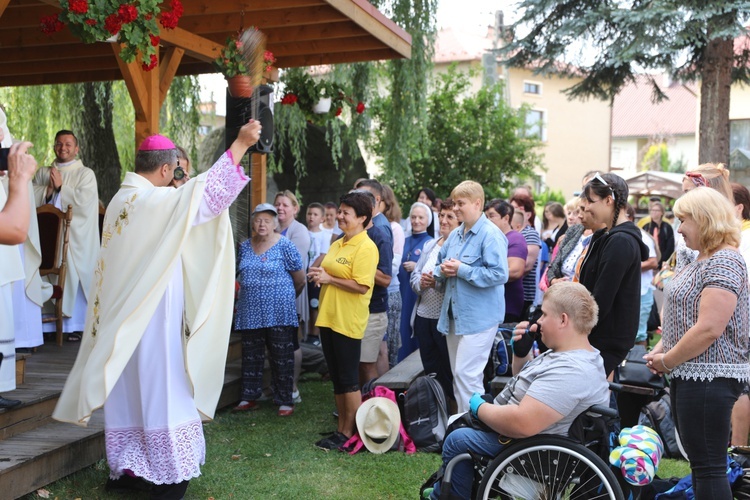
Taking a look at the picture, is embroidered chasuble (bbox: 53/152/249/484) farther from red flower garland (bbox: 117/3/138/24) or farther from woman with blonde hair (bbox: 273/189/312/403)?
woman with blonde hair (bbox: 273/189/312/403)

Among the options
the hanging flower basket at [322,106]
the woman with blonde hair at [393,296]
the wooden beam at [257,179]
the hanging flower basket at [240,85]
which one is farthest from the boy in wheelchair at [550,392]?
the hanging flower basket at [322,106]

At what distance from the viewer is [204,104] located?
14234mm

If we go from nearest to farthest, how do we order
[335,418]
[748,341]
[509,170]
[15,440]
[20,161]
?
[20,161], [748,341], [15,440], [335,418], [509,170]

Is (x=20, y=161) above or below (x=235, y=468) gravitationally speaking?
above

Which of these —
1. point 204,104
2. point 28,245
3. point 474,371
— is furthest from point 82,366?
point 204,104

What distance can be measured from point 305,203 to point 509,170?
5.64m

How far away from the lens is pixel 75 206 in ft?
26.7

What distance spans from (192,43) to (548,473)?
5800 mm

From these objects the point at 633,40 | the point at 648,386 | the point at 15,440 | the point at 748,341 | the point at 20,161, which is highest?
the point at 633,40

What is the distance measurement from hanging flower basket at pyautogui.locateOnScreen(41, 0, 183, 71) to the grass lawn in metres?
2.89

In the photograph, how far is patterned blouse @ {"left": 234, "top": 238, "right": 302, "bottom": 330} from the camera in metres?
7.21

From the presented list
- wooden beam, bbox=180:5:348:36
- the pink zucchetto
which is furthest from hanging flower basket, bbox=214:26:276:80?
the pink zucchetto

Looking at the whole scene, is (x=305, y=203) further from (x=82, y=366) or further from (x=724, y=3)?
(x=82, y=366)

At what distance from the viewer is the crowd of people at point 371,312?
396cm
